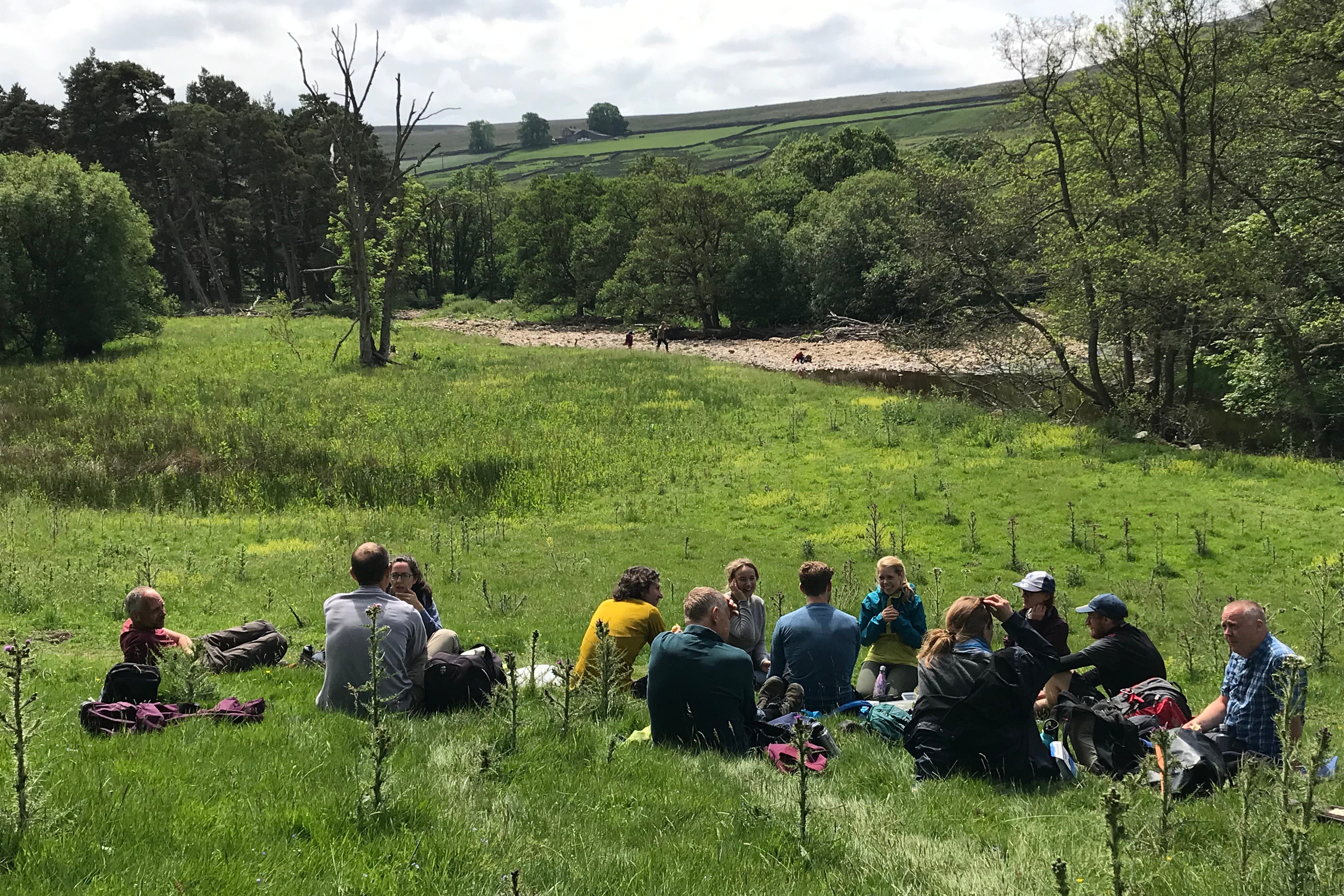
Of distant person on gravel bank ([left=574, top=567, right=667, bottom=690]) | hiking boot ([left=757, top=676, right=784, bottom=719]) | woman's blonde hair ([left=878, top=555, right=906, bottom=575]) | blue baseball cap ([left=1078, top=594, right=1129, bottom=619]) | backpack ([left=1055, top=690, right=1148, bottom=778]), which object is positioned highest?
woman's blonde hair ([left=878, top=555, right=906, bottom=575])

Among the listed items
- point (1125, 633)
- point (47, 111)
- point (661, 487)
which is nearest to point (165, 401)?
point (661, 487)

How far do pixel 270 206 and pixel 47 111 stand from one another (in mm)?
15274

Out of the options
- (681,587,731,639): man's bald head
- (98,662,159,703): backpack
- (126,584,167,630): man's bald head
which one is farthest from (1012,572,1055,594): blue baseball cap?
(126,584,167,630): man's bald head

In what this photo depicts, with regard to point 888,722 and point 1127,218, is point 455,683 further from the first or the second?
point 1127,218

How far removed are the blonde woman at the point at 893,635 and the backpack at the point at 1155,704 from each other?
1.80m

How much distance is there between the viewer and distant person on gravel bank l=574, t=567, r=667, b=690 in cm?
764

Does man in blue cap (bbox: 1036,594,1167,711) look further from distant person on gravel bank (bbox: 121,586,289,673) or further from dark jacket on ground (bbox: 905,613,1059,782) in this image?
distant person on gravel bank (bbox: 121,586,289,673)

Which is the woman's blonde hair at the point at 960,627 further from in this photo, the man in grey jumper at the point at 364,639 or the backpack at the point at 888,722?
the man in grey jumper at the point at 364,639

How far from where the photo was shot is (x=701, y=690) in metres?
6.18

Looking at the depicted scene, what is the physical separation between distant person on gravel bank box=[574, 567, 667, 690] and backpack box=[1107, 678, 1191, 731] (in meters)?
3.78

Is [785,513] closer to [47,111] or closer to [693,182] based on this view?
[693,182]

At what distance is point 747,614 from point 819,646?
1173 millimetres

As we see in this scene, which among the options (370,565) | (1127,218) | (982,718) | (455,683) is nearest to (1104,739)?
(982,718)

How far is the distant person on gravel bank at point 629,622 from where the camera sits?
7.64 metres
